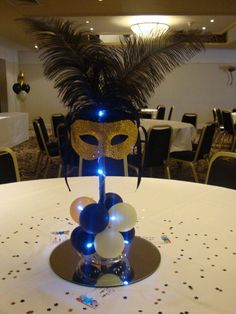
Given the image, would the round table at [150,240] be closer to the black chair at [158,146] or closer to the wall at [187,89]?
the black chair at [158,146]

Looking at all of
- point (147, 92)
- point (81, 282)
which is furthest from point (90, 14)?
point (81, 282)

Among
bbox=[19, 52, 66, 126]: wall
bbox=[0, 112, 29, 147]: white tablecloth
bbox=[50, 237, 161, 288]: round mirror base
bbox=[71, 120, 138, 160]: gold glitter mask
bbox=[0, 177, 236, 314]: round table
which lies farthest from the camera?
bbox=[19, 52, 66, 126]: wall

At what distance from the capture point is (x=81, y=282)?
3.31 ft

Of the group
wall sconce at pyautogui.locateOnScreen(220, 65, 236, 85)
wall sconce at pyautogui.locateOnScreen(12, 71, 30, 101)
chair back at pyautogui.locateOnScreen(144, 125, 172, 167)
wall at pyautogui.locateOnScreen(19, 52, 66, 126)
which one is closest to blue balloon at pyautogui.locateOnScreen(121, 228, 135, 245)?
chair back at pyautogui.locateOnScreen(144, 125, 172, 167)

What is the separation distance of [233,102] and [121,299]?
11.7 metres

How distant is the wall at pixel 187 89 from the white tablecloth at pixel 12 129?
10.4 feet

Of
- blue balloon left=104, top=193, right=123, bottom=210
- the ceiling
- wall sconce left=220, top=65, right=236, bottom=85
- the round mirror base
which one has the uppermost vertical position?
the ceiling

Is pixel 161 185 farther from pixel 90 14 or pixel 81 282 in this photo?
pixel 90 14

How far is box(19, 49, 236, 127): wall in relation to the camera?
37.9ft

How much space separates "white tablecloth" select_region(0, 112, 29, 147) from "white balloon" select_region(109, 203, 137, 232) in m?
6.32

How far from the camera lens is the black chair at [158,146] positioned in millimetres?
3967

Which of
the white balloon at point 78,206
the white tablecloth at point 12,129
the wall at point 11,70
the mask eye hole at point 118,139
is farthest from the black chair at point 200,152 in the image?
the wall at point 11,70

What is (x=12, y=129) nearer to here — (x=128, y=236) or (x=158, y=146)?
(x=158, y=146)

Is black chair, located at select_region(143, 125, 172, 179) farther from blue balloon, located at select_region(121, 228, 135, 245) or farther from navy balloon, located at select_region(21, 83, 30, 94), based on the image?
navy balloon, located at select_region(21, 83, 30, 94)
